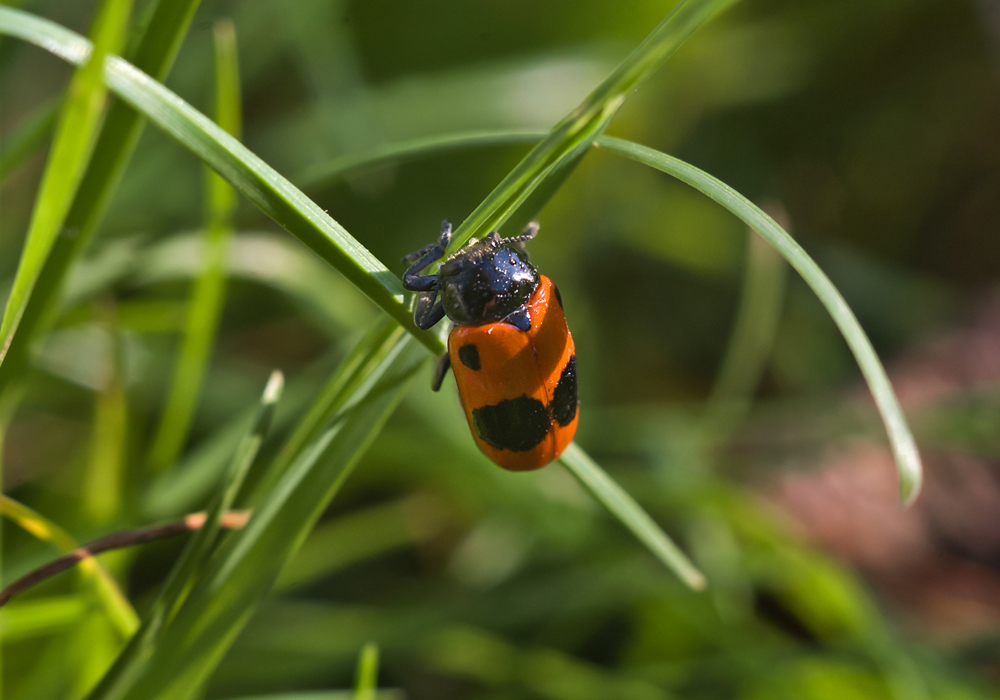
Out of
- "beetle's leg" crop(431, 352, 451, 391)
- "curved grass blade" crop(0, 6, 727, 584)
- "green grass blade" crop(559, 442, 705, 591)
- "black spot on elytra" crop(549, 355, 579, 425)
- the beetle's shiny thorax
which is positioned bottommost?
"green grass blade" crop(559, 442, 705, 591)

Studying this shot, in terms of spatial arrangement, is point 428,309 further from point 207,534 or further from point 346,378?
point 207,534

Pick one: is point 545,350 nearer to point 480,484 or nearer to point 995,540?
point 480,484

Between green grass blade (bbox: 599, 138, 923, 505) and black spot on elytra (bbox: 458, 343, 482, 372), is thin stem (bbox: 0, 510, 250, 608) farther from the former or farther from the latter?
green grass blade (bbox: 599, 138, 923, 505)

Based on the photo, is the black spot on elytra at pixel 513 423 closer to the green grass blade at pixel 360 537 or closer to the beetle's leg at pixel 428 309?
the beetle's leg at pixel 428 309

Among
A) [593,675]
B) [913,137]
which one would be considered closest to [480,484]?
[593,675]

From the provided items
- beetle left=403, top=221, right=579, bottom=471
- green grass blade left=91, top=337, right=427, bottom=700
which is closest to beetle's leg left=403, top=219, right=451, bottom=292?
beetle left=403, top=221, right=579, bottom=471

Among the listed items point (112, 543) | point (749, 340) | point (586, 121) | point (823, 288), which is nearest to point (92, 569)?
point (112, 543)
